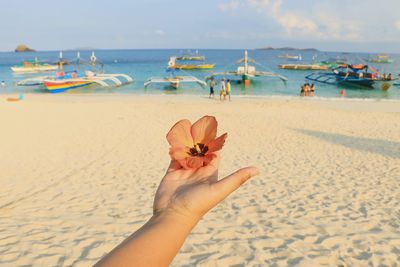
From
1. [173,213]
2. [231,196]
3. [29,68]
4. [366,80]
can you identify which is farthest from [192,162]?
[29,68]

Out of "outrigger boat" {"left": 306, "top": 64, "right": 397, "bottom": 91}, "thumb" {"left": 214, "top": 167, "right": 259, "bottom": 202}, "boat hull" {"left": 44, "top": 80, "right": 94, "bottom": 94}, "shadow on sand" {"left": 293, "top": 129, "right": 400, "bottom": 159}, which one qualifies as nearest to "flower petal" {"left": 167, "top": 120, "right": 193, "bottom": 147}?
"thumb" {"left": 214, "top": 167, "right": 259, "bottom": 202}

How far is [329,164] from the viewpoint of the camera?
30.0 ft

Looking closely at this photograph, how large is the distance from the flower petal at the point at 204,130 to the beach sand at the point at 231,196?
2810mm

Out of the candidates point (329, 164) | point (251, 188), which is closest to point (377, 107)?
point (329, 164)

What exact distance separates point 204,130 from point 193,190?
0.87 feet

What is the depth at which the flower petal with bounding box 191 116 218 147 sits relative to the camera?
60.2 inches

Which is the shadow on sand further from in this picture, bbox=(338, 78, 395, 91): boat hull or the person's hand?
bbox=(338, 78, 395, 91): boat hull

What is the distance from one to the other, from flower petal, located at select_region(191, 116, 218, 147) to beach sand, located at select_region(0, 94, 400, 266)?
281 centimetres

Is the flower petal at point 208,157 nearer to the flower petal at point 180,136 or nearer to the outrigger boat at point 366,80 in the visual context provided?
the flower petal at point 180,136

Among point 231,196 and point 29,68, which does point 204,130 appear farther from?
point 29,68

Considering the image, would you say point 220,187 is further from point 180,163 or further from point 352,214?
point 352,214

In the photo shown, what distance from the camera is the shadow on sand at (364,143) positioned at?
10.6 m

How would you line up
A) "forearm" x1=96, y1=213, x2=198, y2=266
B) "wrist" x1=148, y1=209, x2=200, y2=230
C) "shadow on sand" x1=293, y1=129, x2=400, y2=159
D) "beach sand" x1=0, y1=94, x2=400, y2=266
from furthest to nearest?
"shadow on sand" x1=293, y1=129, x2=400, y2=159, "beach sand" x1=0, y1=94, x2=400, y2=266, "wrist" x1=148, y1=209, x2=200, y2=230, "forearm" x1=96, y1=213, x2=198, y2=266

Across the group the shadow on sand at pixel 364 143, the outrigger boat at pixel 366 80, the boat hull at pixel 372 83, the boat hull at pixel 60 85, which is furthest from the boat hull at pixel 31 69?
the shadow on sand at pixel 364 143
